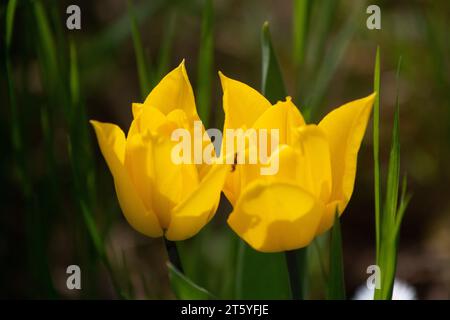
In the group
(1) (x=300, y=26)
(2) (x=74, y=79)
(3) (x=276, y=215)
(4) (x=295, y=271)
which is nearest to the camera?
(3) (x=276, y=215)

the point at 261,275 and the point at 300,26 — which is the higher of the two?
the point at 300,26

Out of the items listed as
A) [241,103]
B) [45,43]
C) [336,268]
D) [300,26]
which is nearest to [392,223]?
[336,268]

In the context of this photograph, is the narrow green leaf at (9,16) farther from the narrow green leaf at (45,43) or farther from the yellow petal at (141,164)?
the yellow petal at (141,164)

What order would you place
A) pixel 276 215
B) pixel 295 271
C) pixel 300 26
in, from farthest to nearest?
pixel 300 26 < pixel 295 271 < pixel 276 215

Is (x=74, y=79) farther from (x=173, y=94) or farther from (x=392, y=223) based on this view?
(x=392, y=223)

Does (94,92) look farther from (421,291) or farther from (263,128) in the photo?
(263,128)

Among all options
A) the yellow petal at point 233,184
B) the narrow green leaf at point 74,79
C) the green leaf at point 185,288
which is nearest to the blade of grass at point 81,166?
the narrow green leaf at point 74,79
